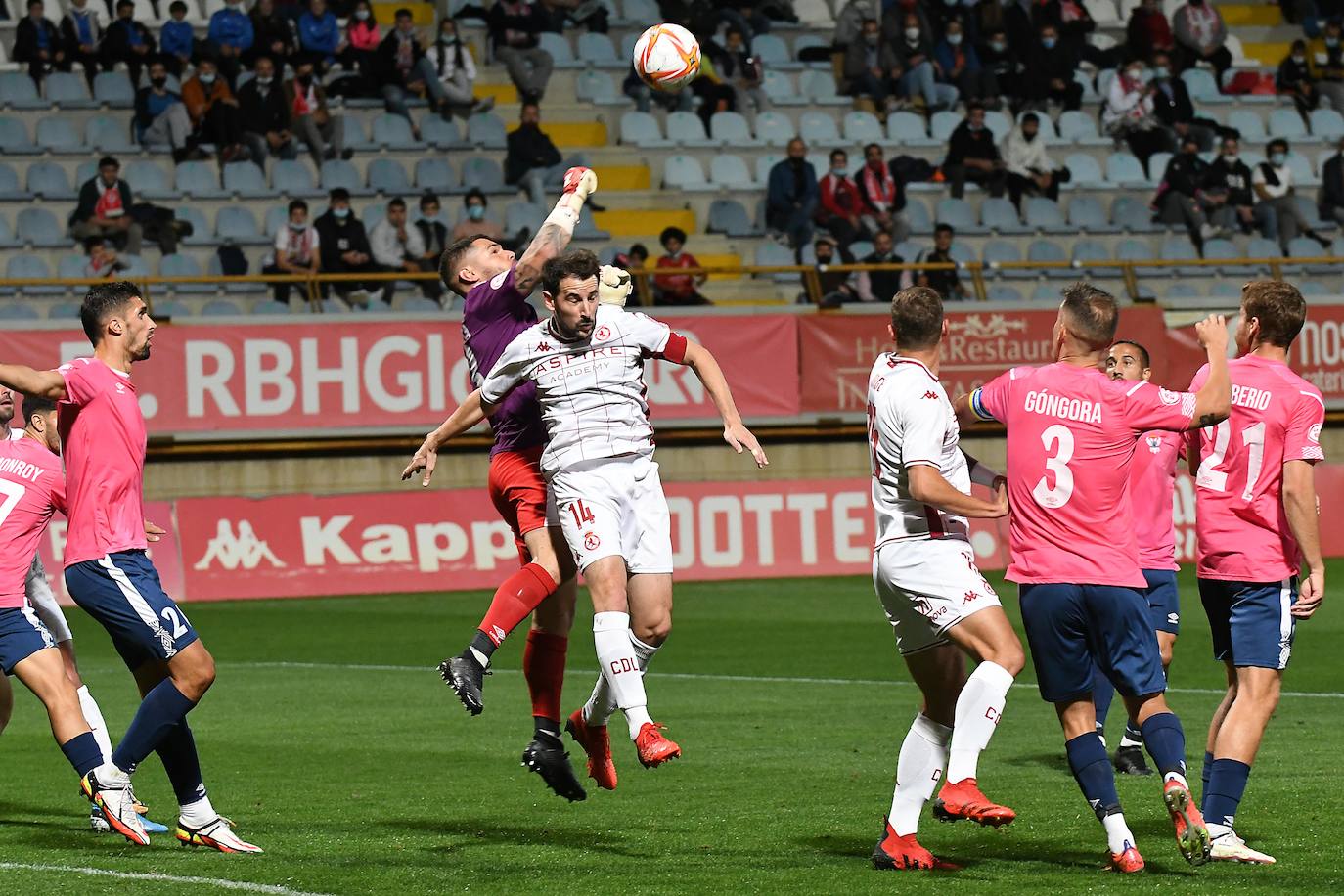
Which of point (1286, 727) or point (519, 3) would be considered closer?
point (1286, 727)

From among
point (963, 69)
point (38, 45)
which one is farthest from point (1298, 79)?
point (38, 45)

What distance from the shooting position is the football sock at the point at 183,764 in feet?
25.0

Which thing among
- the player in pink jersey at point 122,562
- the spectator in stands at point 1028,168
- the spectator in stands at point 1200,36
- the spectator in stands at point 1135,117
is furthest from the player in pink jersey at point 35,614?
the spectator in stands at point 1200,36

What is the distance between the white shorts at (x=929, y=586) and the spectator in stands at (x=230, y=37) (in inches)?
731

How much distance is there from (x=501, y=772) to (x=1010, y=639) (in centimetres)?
393

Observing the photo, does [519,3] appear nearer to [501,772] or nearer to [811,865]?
[501,772]

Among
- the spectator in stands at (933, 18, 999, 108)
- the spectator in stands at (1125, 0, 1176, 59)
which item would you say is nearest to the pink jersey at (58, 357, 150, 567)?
the spectator in stands at (933, 18, 999, 108)

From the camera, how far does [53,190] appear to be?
76.0 ft

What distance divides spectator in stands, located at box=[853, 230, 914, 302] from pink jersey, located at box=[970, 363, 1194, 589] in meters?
16.8

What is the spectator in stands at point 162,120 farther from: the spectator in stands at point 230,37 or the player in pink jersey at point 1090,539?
the player in pink jersey at point 1090,539

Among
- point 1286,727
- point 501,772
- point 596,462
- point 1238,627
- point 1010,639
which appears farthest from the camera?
point 1286,727

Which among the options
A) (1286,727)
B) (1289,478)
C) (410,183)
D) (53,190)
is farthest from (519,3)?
(1289,478)

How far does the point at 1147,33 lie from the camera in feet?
96.0

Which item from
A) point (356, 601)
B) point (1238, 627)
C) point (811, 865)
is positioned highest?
point (1238, 627)
